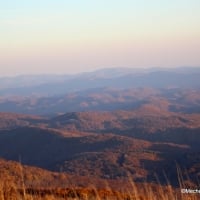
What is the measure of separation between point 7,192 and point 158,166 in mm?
50227

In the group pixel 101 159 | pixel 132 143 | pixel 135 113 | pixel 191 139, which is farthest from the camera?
pixel 135 113

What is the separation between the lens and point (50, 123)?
4995 inches

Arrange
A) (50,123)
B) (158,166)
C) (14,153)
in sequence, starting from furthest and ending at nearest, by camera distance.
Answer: (50,123)
(14,153)
(158,166)

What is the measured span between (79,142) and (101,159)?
1513 centimetres

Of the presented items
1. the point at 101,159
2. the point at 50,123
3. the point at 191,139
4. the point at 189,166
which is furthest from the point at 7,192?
the point at 50,123

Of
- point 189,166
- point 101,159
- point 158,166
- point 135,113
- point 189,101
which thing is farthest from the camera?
point 189,101

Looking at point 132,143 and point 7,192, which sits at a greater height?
point 7,192

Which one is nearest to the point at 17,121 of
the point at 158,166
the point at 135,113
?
the point at 135,113

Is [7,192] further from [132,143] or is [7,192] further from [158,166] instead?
[132,143]

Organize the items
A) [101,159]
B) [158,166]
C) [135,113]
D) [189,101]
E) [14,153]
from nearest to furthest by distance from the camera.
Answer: [158,166], [101,159], [14,153], [135,113], [189,101]

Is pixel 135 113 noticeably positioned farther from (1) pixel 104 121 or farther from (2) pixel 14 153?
(2) pixel 14 153

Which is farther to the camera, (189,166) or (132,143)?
(132,143)

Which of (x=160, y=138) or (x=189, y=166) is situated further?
(x=160, y=138)

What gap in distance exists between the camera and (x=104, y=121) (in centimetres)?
12912
